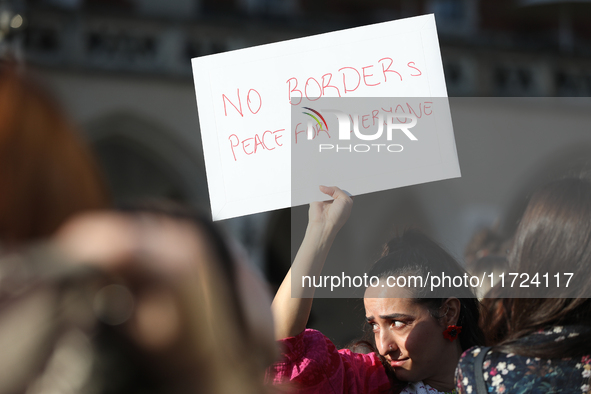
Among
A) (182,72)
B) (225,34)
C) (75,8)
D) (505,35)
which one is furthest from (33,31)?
(505,35)

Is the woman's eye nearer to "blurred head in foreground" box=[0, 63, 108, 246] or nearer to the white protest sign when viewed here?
the white protest sign

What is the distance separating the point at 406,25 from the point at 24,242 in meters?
1.00

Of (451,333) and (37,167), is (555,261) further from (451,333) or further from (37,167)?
(37,167)

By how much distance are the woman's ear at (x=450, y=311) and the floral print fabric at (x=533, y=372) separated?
19 cm

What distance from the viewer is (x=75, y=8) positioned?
826 centimetres

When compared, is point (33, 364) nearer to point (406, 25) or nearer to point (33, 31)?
point (406, 25)

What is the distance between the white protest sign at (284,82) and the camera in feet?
4.28

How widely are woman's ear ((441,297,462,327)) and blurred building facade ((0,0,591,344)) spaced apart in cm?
637

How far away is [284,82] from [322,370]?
583 mm

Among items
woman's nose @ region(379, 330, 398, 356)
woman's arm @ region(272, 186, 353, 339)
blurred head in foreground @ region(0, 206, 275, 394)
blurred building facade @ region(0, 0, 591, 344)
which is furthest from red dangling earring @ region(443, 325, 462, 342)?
blurred building facade @ region(0, 0, 591, 344)

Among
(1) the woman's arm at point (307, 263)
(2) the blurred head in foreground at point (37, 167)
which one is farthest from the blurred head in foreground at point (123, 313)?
(1) the woman's arm at point (307, 263)

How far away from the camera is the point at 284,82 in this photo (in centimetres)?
133

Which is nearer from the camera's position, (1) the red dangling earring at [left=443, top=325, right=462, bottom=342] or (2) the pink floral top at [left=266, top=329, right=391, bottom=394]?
(2) the pink floral top at [left=266, top=329, right=391, bottom=394]

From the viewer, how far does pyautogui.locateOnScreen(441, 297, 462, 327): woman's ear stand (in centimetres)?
130
